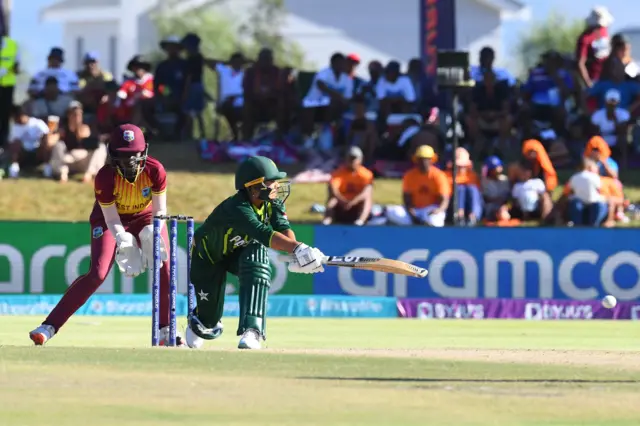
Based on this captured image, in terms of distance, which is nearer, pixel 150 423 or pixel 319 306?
pixel 150 423

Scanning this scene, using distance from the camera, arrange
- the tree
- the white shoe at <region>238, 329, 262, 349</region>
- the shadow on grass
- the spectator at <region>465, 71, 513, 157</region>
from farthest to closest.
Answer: the tree
the spectator at <region>465, 71, 513, 157</region>
the white shoe at <region>238, 329, 262, 349</region>
the shadow on grass

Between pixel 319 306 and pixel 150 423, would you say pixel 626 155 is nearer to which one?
pixel 319 306

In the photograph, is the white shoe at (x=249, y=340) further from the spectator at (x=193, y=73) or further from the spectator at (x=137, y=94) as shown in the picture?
the spectator at (x=193, y=73)

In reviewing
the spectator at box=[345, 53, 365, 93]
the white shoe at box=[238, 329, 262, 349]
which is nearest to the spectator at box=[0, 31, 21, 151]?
the spectator at box=[345, 53, 365, 93]

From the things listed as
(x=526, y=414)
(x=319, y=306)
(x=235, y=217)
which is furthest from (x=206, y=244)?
(x=319, y=306)

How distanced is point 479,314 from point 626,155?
618cm

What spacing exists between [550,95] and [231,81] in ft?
15.7

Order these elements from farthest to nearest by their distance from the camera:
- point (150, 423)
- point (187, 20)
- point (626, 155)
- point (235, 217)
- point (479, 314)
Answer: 1. point (187, 20)
2. point (626, 155)
3. point (479, 314)
4. point (235, 217)
5. point (150, 423)

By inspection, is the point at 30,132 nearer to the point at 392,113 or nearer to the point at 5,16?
the point at 5,16

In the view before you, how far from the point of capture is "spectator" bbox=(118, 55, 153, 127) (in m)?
23.0

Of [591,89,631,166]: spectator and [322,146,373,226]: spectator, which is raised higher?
[591,89,631,166]: spectator

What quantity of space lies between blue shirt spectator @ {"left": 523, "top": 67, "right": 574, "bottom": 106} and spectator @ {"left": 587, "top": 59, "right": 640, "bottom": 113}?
514 millimetres

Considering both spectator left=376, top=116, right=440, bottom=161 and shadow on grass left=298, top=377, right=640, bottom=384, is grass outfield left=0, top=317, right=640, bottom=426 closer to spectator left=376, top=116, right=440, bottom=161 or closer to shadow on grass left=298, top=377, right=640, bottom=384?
shadow on grass left=298, top=377, right=640, bottom=384

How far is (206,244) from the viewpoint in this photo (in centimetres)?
1034
